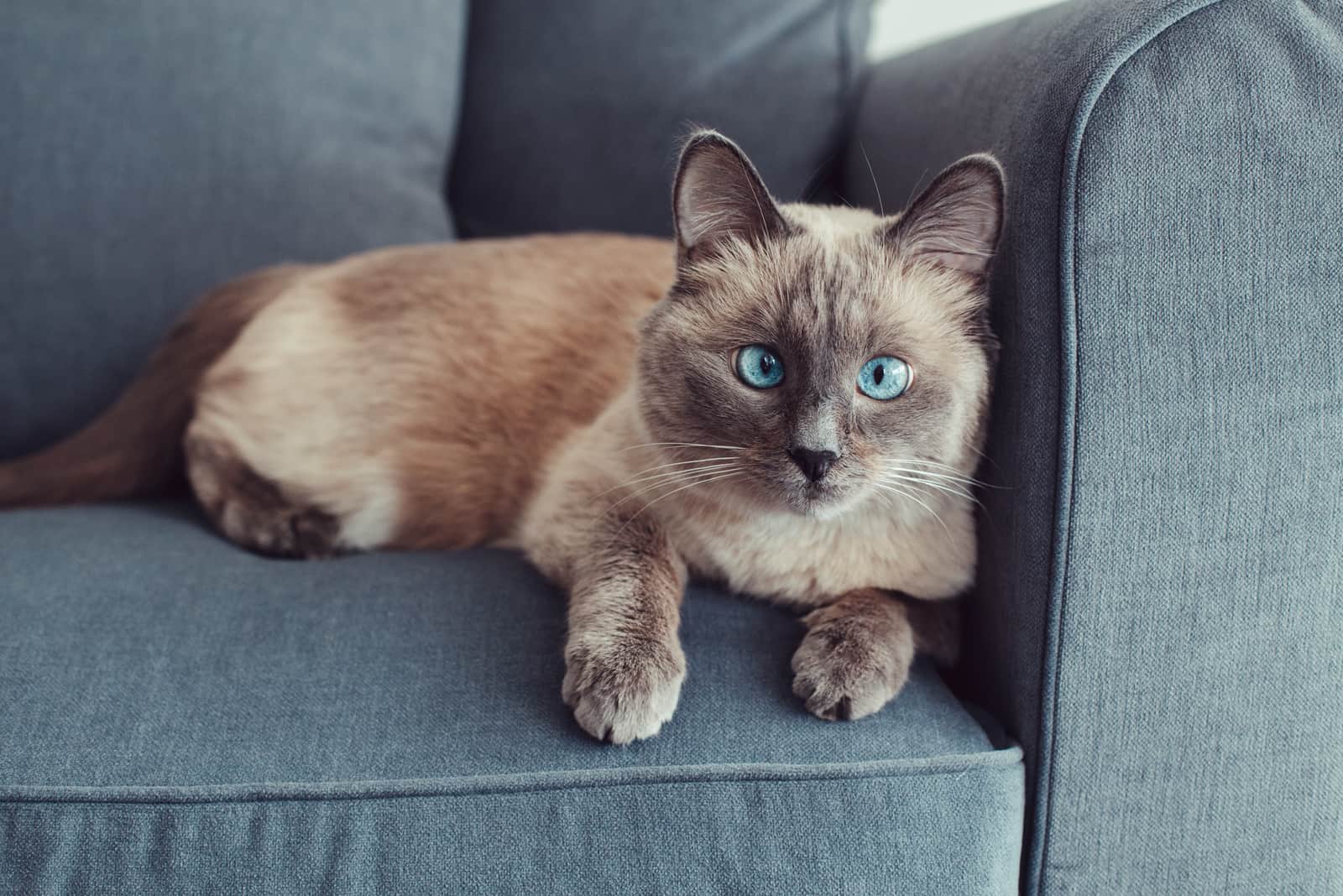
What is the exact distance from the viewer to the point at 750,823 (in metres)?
0.91

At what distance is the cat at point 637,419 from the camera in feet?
3.37

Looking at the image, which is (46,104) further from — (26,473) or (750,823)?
(750,823)

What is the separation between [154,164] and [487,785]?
1.33 meters

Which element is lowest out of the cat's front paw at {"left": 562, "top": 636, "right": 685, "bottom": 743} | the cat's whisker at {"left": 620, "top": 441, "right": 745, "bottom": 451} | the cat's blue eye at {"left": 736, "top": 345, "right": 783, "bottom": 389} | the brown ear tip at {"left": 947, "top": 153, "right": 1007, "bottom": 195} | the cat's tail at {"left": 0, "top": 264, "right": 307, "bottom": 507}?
the cat's tail at {"left": 0, "top": 264, "right": 307, "bottom": 507}

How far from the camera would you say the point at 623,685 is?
95cm

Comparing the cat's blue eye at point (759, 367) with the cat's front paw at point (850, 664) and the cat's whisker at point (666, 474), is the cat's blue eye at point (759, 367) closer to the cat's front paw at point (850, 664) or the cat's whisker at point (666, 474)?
the cat's whisker at point (666, 474)

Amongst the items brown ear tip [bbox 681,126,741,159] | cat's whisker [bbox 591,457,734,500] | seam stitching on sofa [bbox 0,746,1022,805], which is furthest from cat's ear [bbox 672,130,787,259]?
seam stitching on sofa [bbox 0,746,1022,805]

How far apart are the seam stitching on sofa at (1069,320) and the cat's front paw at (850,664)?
154 millimetres

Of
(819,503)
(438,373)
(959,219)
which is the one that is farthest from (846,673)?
(438,373)

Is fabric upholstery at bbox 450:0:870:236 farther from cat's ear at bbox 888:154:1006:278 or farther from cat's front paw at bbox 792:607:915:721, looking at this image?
cat's front paw at bbox 792:607:915:721

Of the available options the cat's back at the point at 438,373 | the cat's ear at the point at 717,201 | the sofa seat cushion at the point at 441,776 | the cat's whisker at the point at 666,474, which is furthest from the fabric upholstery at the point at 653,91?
the sofa seat cushion at the point at 441,776

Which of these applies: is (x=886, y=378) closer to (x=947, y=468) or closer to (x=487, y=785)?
(x=947, y=468)

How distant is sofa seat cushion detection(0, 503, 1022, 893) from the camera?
0.89 m

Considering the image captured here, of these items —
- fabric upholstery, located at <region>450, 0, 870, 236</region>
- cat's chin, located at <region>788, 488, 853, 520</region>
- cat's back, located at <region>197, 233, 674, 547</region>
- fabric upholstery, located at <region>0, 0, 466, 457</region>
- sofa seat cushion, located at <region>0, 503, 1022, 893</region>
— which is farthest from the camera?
fabric upholstery, located at <region>450, 0, 870, 236</region>
